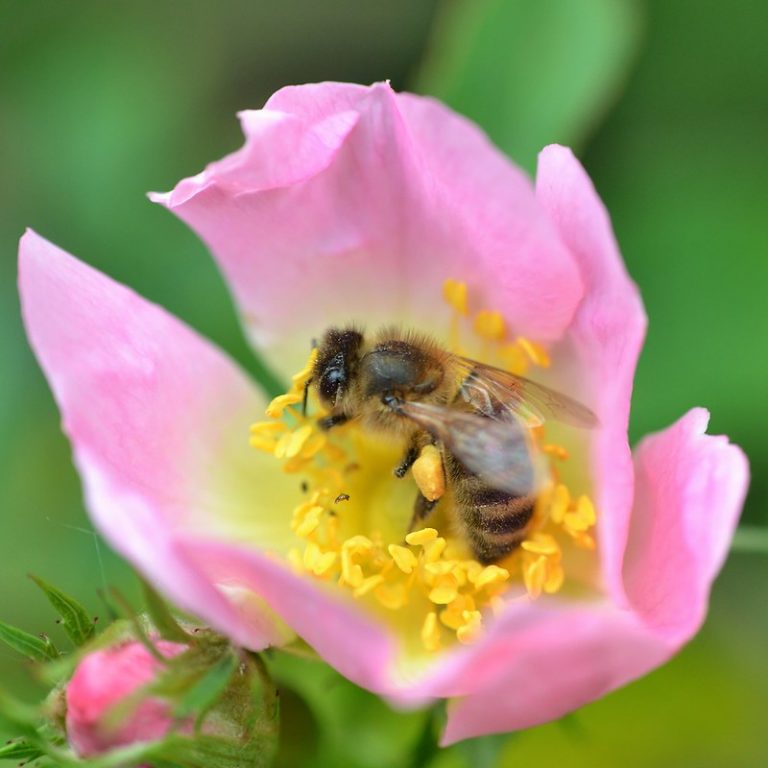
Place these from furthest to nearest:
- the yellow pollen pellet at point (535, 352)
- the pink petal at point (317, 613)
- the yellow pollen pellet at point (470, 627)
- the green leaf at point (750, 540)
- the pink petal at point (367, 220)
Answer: the green leaf at point (750, 540), the yellow pollen pellet at point (535, 352), the yellow pollen pellet at point (470, 627), the pink petal at point (367, 220), the pink petal at point (317, 613)

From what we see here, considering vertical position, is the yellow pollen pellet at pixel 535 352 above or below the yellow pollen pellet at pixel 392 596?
above

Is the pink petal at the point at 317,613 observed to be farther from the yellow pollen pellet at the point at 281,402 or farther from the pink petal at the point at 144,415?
the yellow pollen pellet at the point at 281,402

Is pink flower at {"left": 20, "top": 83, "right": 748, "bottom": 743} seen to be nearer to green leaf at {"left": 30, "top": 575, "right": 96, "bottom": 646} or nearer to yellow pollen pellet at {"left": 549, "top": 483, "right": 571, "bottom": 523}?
yellow pollen pellet at {"left": 549, "top": 483, "right": 571, "bottom": 523}

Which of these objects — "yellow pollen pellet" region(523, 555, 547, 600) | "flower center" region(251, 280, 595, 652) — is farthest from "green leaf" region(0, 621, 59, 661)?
"yellow pollen pellet" region(523, 555, 547, 600)

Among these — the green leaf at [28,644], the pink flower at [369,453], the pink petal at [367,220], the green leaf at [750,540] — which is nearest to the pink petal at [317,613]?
the pink flower at [369,453]

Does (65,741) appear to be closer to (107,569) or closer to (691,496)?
(691,496)

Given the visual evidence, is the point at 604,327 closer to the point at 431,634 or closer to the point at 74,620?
the point at 431,634

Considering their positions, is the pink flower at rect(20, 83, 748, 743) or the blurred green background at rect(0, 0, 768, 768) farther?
the blurred green background at rect(0, 0, 768, 768)
